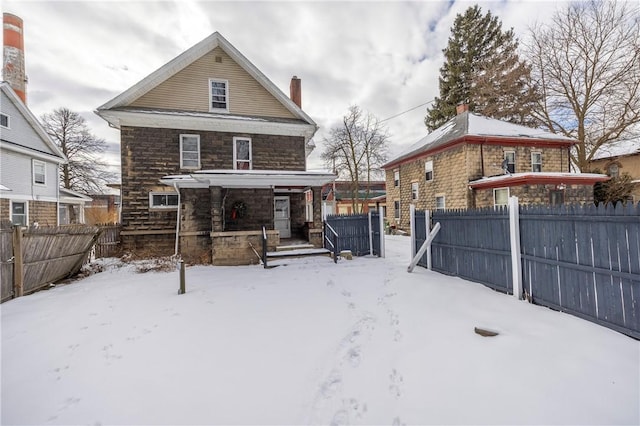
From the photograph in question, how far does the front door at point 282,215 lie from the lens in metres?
13.6

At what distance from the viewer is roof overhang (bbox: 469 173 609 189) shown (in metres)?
14.3

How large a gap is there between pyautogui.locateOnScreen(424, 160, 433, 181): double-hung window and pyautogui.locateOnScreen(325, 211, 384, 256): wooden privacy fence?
33.8 feet

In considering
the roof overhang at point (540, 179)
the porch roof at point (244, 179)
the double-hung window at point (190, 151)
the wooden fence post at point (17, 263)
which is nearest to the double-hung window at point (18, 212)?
the double-hung window at point (190, 151)

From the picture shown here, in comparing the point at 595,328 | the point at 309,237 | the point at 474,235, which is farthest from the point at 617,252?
the point at 309,237

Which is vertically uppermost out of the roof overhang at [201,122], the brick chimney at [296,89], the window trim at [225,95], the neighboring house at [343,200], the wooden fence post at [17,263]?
the brick chimney at [296,89]

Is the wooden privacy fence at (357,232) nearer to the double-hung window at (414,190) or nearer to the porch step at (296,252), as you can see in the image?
the porch step at (296,252)

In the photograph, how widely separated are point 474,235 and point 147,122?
1372 centimetres

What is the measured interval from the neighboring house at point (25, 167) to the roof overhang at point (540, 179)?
2518 centimetres

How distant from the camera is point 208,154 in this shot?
42.9ft

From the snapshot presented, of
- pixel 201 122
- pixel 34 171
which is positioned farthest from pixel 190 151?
pixel 34 171

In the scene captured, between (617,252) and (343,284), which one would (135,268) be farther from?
(617,252)

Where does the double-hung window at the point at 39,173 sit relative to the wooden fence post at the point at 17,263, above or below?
above

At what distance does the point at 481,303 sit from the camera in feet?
17.4

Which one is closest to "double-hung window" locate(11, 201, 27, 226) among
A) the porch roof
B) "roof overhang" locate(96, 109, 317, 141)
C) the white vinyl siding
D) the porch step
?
"roof overhang" locate(96, 109, 317, 141)
